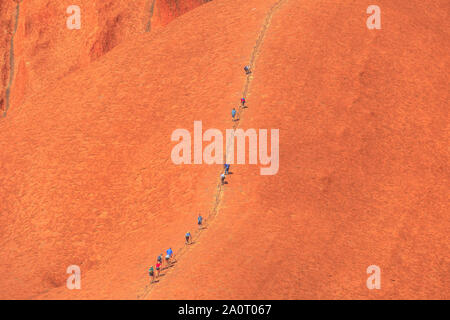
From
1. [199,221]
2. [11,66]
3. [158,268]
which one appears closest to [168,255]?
[158,268]

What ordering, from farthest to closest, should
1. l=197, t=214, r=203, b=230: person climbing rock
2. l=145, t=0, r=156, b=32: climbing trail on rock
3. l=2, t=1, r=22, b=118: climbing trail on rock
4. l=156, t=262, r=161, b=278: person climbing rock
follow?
l=2, t=1, r=22, b=118: climbing trail on rock → l=145, t=0, r=156, b=32: climbing trail on rock → l=197, t=214, r=203, b=230: person climbing rock → l=156, t=262, r=161, b=278: person climbing rock

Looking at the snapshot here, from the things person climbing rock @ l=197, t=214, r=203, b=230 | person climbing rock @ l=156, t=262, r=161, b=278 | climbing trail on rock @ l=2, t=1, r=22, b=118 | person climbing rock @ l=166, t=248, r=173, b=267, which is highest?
climbing trail on rock @ l=2, t=1, r=22, b=118

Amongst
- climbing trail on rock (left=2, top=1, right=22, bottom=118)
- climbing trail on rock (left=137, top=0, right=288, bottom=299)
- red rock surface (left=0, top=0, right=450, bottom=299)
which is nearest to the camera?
climbing trail on rock (left=137, top=0, right=288, bottom=299)

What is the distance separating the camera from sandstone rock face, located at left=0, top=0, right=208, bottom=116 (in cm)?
6181

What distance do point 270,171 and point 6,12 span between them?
44.7 meters

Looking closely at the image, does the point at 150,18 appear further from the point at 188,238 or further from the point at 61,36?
the point at 188,238

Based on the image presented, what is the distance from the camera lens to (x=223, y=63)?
162ft

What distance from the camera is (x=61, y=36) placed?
212ft

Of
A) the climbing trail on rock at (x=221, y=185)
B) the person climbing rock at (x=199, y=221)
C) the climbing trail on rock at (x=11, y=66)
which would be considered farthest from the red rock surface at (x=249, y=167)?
the climbing trail on rock at (x=11, y=66)

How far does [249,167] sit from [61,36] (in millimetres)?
34571

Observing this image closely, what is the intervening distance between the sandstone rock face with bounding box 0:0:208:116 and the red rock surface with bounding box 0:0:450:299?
582cm

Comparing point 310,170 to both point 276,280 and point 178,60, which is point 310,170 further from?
point 178,60

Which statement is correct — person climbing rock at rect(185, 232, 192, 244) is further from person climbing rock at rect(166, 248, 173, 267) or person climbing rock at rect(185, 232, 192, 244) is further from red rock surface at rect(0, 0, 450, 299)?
person climbing rock at rect(166, 248, 173, 267)

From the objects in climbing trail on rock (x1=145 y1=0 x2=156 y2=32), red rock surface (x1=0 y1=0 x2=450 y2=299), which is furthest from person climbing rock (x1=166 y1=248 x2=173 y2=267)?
climbing trail on rock (x1=145 y1=0 x2=156 y2=32)
